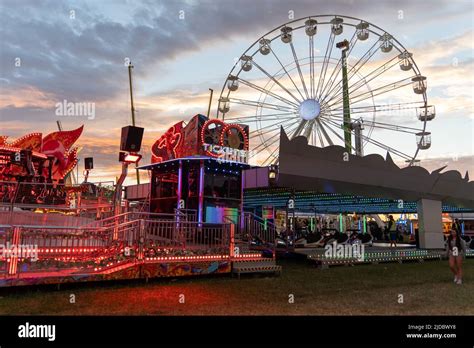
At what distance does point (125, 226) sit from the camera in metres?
10.3

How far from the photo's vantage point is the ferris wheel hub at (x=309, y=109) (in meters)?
23.4

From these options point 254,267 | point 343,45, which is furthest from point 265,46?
point 254,267

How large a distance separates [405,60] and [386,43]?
148 cm

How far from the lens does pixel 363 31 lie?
23234mm

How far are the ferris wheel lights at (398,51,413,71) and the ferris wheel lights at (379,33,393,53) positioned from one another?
885 mm

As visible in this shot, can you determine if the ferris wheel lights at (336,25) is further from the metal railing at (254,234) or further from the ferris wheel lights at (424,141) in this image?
the metal railing at (254,234)

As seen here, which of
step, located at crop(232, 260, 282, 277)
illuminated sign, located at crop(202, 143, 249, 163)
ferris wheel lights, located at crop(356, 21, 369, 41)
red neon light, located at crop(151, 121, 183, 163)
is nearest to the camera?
step, located at crop(232, 260, 282, 277)

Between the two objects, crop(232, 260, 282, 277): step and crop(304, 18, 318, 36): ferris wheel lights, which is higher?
crop(304, 18, 318, 36): ferris wheel lights

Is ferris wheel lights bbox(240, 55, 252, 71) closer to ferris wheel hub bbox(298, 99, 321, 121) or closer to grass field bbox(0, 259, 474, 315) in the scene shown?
ferris wheel hub bbox(298, 99, 321, 121)

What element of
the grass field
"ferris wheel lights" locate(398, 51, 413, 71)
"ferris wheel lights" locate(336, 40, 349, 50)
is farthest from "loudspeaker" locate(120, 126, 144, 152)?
"ferris wheel lights" locate(336, 40, 349, 50)

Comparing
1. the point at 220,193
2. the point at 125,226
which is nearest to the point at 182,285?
the point at 125,226

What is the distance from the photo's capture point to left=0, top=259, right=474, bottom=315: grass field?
7395 millimetres
